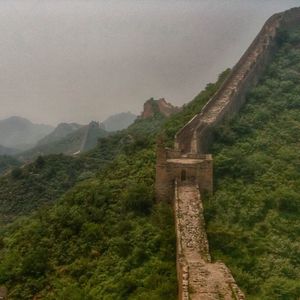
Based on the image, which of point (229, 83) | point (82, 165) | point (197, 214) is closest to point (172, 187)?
point (197, 214)

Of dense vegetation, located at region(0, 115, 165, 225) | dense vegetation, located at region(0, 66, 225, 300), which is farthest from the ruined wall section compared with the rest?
dense vegetation, located at region(0, 115, 165, 225)

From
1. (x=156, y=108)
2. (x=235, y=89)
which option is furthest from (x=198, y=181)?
(x=156, y=108)

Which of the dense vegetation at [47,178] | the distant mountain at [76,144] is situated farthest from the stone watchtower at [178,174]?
the distant mountain at [76,144]

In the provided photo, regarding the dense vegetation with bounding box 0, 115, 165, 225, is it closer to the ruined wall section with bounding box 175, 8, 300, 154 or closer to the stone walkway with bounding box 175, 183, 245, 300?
the ruined wall section with bounding box 175, 8, 300, 154

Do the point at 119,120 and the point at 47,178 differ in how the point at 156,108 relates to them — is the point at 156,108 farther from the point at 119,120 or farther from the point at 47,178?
the point at 119,120

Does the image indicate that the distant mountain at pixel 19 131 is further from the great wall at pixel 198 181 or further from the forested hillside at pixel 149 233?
the forested hillside at pixel 149 233

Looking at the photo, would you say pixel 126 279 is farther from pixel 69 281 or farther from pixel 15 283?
pixel 15 283
